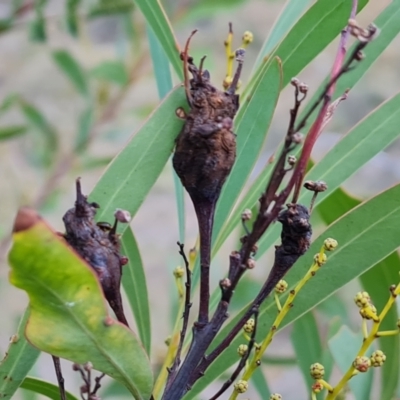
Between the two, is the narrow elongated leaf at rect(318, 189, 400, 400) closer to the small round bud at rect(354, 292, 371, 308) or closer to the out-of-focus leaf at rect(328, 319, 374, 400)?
the out-of-focus leaf at rect(328, 319, 374, 400)

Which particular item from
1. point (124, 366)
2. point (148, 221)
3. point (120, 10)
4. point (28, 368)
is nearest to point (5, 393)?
point (28, 368)

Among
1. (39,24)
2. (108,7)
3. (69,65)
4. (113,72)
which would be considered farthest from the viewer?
(113,72)

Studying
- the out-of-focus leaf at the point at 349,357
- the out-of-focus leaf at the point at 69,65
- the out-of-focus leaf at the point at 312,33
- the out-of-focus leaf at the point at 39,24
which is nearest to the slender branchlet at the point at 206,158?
the out-of-focus leaf at the point at 312,33

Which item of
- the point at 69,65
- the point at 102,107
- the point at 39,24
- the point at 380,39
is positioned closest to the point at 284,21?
the point at 380,39

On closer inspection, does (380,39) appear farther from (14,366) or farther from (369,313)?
(14,366)

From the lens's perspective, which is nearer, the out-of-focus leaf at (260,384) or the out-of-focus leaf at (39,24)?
the out-of-focus leaf at (260,384)

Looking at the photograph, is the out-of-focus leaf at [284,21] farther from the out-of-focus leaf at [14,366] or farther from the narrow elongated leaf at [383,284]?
the out-of-focus leaf at [14,366]

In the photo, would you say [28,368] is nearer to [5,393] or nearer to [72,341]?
[5,393]
